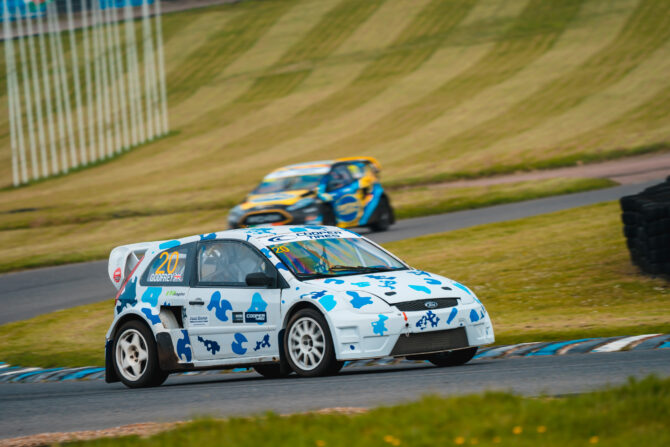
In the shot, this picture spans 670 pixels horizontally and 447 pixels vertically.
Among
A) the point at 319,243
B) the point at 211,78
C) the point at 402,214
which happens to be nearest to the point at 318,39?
the point at 211,78

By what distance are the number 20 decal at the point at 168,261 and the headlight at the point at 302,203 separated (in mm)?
10855

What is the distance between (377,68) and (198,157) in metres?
12.8

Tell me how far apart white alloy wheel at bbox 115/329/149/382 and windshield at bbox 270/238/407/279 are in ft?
5.19

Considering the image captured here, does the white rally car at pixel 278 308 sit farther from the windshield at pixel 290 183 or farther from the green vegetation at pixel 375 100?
the green vegetation at pixel 375 100

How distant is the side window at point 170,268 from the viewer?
1055cm

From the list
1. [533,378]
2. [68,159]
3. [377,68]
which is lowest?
[533,378]

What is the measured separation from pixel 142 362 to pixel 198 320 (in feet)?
2.32

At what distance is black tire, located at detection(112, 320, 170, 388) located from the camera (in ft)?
33.8

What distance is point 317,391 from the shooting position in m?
8.36

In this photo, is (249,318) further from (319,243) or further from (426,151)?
(426,151)

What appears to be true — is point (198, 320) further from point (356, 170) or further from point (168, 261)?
point (356, 170)

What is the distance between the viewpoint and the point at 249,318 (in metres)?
9.81

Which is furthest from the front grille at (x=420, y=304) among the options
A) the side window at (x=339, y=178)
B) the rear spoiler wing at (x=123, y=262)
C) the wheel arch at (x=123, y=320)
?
the side window at (x=339, y=178)

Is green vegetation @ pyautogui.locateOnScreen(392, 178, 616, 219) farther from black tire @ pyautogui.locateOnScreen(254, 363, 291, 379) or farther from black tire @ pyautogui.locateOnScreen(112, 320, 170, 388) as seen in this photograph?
black tire @ pyautogui.locateOnScreen(112, 320, 170, 388)
